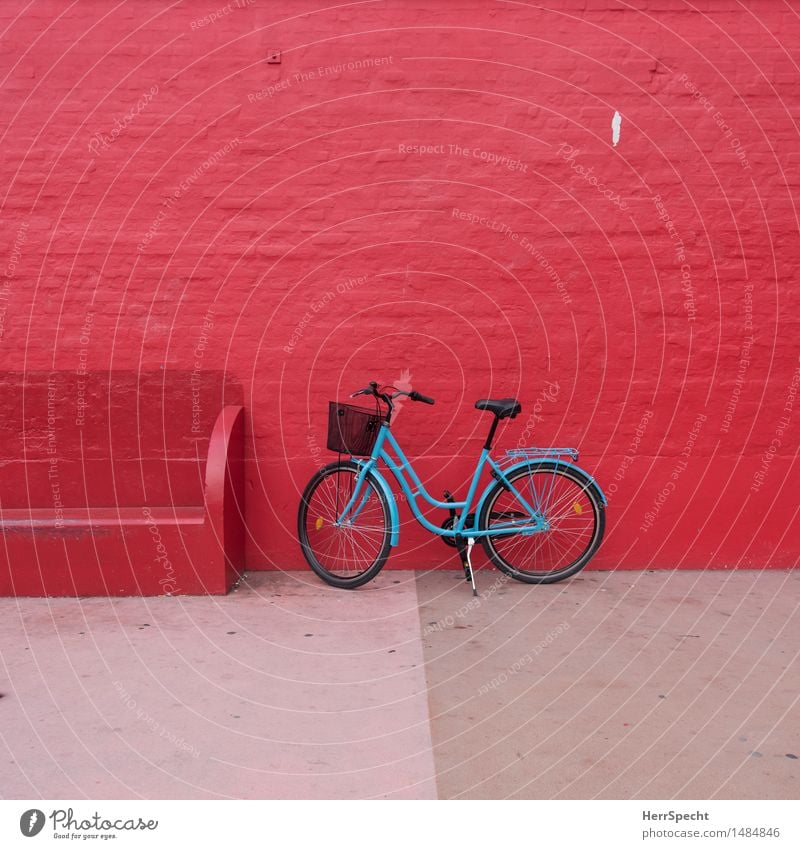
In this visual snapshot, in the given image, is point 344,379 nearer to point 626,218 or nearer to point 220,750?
point 626,218

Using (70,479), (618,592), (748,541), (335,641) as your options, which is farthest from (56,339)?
(748,541)

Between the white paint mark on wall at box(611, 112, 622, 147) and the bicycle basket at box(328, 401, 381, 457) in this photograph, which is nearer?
the bicycle basket at box(328, 401, 381, 457)

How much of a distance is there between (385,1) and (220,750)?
15.3 ft

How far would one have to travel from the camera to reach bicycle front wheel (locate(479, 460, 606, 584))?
6.14 m

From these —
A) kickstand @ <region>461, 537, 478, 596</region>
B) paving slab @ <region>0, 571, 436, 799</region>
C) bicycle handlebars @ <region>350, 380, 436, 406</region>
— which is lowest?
paving slab @ <region>0, 571, 436, 799</region>

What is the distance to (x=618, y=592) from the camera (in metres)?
6.05

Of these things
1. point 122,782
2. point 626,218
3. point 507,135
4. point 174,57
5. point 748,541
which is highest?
point 174,57

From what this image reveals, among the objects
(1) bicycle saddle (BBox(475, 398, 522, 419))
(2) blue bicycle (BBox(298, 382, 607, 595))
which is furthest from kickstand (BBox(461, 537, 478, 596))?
(1) bicycle saddle (BBox(475, 398, 522, 419))

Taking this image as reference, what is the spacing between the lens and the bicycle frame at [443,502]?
20.0ft

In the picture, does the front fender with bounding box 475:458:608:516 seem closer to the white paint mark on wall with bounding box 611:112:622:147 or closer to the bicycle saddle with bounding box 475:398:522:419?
the bicycle saddle with bounding box 475:398:522:419

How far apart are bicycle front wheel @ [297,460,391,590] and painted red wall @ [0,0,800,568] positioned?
0.74 ft

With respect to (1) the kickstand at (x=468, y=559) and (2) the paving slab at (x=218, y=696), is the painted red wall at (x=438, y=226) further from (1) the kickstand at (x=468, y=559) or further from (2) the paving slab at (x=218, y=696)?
(2) the paving slab at (x=218, y=696)

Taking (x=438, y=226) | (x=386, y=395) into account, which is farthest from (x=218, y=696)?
(x=438, y=226)
